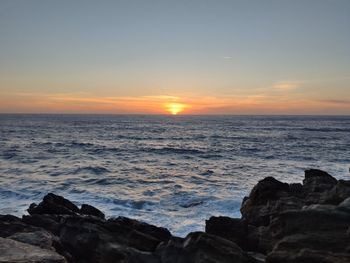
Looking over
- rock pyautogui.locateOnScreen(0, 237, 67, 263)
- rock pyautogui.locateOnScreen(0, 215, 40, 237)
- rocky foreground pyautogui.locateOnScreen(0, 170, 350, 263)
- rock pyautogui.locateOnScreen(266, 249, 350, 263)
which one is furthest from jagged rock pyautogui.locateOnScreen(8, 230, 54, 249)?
rock pyautogui.locateOnScreen(266, 249, 350, 263)

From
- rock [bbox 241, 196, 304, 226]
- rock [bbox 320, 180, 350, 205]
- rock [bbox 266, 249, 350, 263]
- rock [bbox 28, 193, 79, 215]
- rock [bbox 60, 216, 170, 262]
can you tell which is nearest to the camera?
rock [bbox 266, 249, 350, 263]

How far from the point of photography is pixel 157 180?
89.9ft

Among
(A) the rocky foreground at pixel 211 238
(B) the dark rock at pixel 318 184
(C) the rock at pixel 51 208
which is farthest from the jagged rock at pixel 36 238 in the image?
(B) the dark rock at pixel 318 184

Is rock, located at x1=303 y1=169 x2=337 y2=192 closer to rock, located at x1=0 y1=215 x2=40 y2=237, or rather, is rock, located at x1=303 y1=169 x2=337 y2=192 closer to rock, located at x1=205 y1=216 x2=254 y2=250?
rock, located at x1=205 y1=216 x2=254 y2=250

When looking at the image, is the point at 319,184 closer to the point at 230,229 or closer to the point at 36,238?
the point at 230,229

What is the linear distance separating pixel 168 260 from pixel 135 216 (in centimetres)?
987

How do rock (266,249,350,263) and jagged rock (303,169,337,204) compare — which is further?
jagged rock (303,169,337,204)

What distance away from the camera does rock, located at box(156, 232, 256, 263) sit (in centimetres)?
800

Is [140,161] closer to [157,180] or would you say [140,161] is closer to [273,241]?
[157,180]

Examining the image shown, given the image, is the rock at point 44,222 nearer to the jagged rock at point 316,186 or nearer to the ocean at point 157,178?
the ocean at point 157,178

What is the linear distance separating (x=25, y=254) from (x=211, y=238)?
4298mm

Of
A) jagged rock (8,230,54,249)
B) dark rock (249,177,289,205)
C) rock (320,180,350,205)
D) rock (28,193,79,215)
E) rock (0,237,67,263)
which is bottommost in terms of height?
rock (28,193,79,215)

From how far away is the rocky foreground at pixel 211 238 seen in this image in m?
7.93

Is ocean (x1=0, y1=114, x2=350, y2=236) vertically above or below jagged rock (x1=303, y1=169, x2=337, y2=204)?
below
